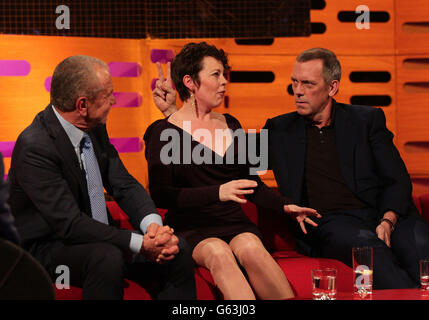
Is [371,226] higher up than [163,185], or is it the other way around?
[163,185]

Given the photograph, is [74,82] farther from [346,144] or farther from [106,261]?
[346,144]

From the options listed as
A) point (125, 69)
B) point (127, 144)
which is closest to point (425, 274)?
point (127, 144)

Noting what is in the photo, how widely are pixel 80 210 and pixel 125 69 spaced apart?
156cm

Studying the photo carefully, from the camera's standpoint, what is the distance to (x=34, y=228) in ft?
6.84

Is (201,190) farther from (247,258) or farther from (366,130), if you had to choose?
(366,130)

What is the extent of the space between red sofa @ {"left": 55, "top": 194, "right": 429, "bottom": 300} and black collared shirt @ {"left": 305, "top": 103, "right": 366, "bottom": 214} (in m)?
0.20

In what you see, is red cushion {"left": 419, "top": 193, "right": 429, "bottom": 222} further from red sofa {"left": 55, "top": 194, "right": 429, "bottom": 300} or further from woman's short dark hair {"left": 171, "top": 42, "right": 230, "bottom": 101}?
woman's short dark hair {"left": 171, "top": 42, "right": 230, "bottom": 101}

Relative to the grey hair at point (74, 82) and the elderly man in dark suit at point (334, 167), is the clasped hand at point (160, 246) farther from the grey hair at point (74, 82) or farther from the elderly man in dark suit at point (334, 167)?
the elderly man in dark suit at point (334, 167)

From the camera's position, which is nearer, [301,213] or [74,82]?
[74,82]

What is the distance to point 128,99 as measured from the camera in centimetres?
354

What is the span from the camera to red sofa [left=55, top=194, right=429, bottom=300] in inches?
85.6

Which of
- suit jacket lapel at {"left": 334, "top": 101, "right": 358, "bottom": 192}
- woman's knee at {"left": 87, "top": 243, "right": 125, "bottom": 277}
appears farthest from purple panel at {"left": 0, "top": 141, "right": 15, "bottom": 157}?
suit jacket lapel at {"left": 334, "top": 101, "right": 358, "bottom": 192}

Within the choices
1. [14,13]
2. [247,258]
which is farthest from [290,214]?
[14,13]
